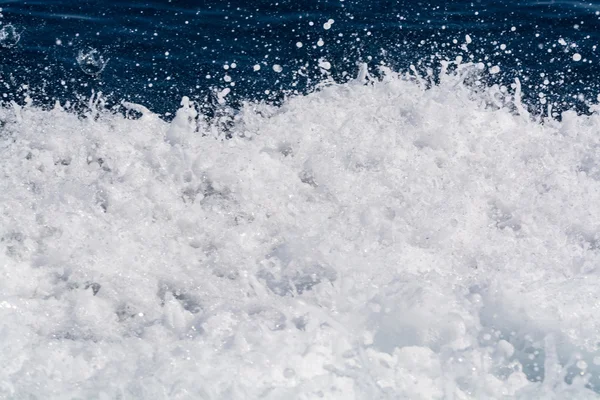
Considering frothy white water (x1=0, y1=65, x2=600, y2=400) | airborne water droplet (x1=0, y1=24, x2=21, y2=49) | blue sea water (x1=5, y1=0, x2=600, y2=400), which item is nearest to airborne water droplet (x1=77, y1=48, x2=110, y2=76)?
blue sea water (x1=5, y1=0, x2=600, y2=400)

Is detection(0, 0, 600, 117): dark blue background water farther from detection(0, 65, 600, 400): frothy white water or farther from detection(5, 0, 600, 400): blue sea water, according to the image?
detection(0, 65, 600, 400): frothy white water

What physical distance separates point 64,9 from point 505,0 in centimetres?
519

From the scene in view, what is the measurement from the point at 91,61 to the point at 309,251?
12.4 feet

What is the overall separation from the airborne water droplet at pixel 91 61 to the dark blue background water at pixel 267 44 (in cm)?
6

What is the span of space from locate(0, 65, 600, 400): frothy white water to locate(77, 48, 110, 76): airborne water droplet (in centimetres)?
87

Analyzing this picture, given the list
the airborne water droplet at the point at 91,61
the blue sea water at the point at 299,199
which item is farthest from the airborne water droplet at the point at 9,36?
the airborne water droplet at the point at 91,61

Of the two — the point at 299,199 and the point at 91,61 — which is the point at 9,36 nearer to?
the point at 91,61

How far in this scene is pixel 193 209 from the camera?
556cm

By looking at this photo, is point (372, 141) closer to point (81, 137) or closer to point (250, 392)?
point (81, 137)

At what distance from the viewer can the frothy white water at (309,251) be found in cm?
405

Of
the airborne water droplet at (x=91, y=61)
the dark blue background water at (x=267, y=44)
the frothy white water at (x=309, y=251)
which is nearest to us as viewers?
the frothy white water at (x=309, y=251)

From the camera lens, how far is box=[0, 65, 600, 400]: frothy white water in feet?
13.3

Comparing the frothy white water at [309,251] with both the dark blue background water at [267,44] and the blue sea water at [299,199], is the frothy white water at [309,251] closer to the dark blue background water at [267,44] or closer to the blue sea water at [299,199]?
the blue sea water at [299,199]

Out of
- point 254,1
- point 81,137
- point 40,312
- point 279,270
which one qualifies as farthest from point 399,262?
point 254,1
